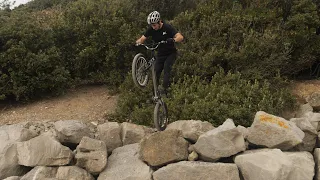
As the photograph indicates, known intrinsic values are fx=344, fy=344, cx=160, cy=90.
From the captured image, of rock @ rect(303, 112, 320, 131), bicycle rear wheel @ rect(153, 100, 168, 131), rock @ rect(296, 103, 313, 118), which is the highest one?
bicycle rear wheel @ rect(153, 100, 168, 131)

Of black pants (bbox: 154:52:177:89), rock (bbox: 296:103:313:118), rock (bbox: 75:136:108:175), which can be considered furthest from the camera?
rock (bbox: 296:103:313:118)

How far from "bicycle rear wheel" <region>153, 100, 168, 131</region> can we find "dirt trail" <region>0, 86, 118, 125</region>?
219 centimetres

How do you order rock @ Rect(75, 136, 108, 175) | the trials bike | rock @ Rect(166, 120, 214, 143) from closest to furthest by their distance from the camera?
rock @ Rect(75, 136, 108, 175) → rock @ Rect(166, 120, 214, 143) → the trials bike

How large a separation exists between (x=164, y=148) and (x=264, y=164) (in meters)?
1.75

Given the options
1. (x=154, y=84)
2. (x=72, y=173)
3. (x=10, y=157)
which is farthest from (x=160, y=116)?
(x=10, y=157)

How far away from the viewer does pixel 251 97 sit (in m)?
8.48

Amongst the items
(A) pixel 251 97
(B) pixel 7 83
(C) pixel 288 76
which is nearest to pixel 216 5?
(C) pixel 288 76

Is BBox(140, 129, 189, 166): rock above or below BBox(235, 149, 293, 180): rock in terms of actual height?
above

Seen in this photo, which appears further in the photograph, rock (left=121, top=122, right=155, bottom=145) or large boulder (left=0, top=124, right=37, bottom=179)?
rock (left=121, top=122, right=155, bottom=145)

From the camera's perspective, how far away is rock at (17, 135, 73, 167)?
20.7ft

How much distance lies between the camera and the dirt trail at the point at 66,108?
9023mm

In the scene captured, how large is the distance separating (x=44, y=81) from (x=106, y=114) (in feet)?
7.31

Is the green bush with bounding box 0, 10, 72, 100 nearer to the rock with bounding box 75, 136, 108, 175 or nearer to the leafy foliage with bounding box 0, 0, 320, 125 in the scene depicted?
the leafy foliage with bounding box 0, 0, 320, 125

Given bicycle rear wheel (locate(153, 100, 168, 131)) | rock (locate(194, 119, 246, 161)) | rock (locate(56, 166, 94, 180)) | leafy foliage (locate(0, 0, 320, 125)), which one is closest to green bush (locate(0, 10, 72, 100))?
leafy foliage (locate(0, 0, 320, 125))
